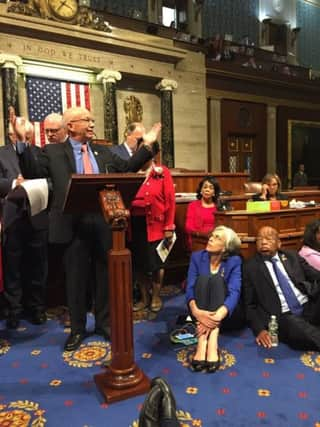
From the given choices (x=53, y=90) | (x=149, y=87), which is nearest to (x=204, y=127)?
(x=149, y=87)

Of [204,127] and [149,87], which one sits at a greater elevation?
[149,87]

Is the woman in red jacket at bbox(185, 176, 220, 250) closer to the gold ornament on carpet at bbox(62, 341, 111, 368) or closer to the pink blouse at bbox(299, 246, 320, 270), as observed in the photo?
the pink blouse at bbox(299, 246, 320, 270)

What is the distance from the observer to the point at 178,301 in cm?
346

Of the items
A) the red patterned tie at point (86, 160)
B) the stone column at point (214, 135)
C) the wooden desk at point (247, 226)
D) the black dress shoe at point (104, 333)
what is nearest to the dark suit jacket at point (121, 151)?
the red patterned tie at point (86, 160)

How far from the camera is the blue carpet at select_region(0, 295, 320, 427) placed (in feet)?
5.79

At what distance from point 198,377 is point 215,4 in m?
10.8

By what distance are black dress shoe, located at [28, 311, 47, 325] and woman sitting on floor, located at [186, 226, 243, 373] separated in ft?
3.75

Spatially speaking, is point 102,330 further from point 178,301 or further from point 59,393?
point 178,301

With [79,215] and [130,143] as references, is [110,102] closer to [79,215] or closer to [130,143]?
[130,143]

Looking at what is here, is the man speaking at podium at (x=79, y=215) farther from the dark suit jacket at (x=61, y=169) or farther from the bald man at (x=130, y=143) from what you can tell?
the bald man at (x=130, y=143)

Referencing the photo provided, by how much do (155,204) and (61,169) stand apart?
93 cm

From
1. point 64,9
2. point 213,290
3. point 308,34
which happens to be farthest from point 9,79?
point 308,34

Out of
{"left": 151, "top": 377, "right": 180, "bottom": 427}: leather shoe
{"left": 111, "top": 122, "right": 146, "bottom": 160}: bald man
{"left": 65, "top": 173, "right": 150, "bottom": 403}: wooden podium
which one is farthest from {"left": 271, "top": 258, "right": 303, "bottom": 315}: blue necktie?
{"left": 151, "top": 377, "right": 180, "bottom": 427}: leather shoe

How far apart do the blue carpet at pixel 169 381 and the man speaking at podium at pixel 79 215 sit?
264 millimetres
